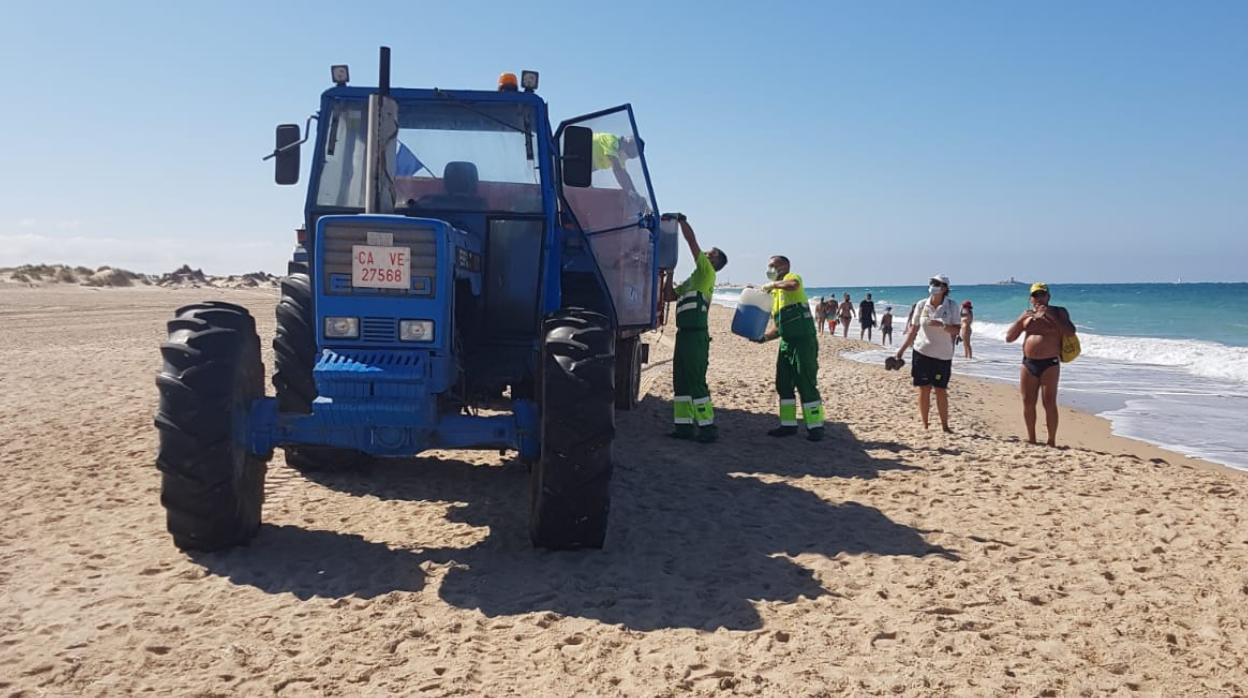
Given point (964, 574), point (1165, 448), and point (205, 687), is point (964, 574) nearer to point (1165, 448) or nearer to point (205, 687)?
point (205, 687)

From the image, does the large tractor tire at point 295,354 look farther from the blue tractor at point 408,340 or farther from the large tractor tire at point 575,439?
the large tractor tire at point 575,439

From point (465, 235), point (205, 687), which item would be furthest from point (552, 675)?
point (465, 235)

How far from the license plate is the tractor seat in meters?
1.33

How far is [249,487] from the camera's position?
15.4 ft

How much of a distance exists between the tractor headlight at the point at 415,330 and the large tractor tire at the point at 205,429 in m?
0.81

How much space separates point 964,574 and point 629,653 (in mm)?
2029

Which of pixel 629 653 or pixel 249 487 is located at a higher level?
pixel 249 487

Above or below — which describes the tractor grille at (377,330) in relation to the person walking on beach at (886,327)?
above

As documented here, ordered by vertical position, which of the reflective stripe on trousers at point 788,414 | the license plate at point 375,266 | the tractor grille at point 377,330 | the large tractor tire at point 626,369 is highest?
the license plate at point 375,266

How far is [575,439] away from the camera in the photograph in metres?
4.47

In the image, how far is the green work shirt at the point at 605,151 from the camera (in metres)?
7.10

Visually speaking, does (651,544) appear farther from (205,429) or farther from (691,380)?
(691,380)

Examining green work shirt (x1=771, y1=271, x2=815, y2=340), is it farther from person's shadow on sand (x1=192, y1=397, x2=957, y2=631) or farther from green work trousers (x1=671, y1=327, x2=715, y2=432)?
person's shadow on sand (x1=192, y1=397, x2=957, y2=631)

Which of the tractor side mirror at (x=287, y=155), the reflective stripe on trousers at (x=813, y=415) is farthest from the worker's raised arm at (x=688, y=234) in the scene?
the tractor side mirror at (x=287, y=155)
